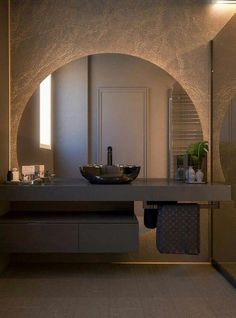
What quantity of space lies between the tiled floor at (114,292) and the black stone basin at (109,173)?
0.80 meters

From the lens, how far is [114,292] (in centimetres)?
310

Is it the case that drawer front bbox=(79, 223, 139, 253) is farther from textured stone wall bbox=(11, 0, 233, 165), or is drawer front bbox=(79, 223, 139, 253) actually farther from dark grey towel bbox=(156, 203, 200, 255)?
textured stone wall bbox=(11, 0, 233, 165)

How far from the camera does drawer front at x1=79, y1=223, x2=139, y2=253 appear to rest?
328 centimetres

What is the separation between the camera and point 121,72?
12.6 feet

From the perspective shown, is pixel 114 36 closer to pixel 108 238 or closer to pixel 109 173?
pixel 109 173

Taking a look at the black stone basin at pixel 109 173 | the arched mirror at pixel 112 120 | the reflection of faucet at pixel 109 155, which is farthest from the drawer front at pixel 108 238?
the reflection of faucet at pixel 109 155

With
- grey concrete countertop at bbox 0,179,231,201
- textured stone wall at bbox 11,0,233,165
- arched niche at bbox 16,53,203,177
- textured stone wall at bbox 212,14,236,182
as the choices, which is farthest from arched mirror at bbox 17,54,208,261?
grey concrete countertop at bbox 0,179,231,201

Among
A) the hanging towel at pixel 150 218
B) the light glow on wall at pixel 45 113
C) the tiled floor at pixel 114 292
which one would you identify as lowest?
the tiled floor at pixel 114 292

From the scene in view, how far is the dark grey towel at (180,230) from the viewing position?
3.33 meters

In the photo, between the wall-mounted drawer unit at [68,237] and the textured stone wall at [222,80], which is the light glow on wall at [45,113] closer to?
the wall-mounted drawer unit at [68,237]

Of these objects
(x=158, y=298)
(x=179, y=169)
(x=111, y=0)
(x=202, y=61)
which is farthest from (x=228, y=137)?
(x=111, y=0)

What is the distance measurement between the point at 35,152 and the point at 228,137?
168 cm

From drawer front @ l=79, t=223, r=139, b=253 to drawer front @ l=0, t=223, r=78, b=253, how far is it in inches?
2.9

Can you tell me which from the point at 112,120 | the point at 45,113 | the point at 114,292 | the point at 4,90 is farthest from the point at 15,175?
the point at 114,292
